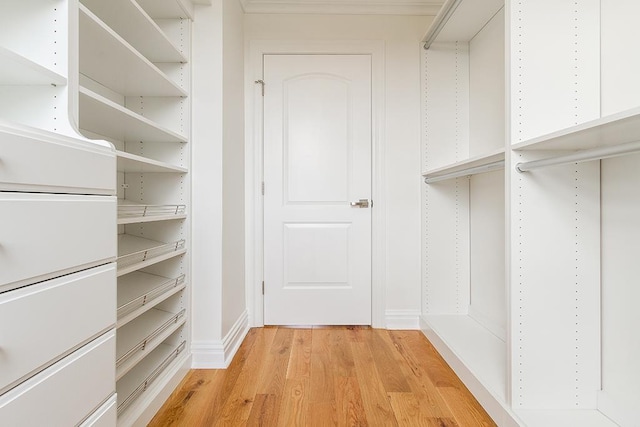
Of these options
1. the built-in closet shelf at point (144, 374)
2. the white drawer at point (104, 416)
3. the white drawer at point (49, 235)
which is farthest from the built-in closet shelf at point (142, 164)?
the built-in closet shelf at point (144, 374)

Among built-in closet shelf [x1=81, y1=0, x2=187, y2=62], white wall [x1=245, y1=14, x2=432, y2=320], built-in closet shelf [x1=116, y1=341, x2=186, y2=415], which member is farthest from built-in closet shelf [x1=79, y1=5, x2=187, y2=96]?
built-in closet shelf [x1=116, y1=341, x2=186, y2=415]

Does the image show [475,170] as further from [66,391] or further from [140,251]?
[66,391]

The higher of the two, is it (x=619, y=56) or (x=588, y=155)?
(x=619, y=56)

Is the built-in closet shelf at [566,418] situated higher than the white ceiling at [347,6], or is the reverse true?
the white ceiling at [347,6]

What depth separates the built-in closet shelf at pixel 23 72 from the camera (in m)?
0.73

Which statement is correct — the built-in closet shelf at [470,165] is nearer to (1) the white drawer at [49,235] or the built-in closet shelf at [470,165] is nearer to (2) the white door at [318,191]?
(2) the white door at [318,191]

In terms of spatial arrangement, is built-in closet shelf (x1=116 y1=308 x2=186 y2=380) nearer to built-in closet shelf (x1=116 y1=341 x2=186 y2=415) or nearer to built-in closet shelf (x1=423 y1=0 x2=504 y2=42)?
built-in closet shelf (x1=116 y1=341 x2=186 y2=415)

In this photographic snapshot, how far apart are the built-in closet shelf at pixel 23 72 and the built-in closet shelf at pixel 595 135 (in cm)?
140

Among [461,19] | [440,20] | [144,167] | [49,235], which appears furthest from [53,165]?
[461,19]

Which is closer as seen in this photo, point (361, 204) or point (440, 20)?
point (440, 20)

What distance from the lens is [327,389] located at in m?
1.61

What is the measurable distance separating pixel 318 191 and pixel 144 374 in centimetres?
152

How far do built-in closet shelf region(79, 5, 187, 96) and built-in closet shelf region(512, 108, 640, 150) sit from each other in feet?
4.82

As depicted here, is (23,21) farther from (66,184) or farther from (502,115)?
(502,115)
